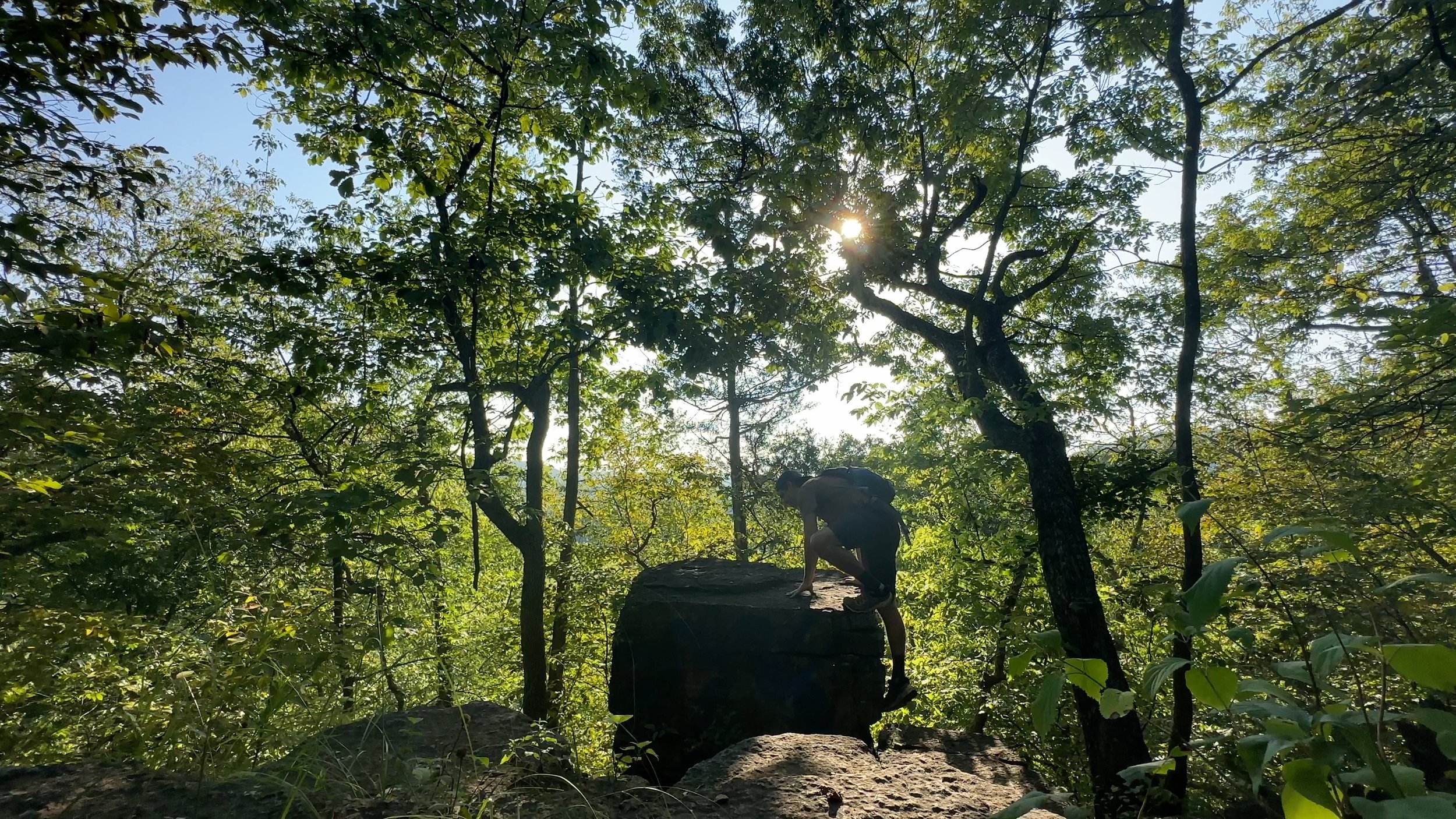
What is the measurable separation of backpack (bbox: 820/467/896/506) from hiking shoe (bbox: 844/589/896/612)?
35.6 inches

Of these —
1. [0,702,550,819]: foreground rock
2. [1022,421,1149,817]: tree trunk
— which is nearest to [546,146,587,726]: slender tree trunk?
[0,702,550,819]: foreground rock

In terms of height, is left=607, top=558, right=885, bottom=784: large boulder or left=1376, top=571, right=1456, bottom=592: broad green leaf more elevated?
left=1376, top=571, right=1456, bottom=592: broad green leaf

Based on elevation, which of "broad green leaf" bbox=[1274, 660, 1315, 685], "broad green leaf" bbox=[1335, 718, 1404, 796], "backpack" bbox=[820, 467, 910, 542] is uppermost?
"backpack" bbox=[820, 467, 910, 542]

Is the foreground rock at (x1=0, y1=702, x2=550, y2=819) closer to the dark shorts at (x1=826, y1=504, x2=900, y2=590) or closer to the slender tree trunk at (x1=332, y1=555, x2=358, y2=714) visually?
the slender tree trunk at (x1=332, y1=555, x2=358, y2=714)

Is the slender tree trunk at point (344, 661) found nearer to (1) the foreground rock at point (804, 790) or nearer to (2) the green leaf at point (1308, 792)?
(1) the foreground rock at point (804, 790)

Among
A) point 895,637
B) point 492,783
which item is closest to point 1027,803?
point 492,783

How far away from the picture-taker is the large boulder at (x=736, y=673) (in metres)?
5.76

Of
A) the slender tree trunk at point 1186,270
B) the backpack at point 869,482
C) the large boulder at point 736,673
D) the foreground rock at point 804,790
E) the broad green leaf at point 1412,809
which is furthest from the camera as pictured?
the backpack at point 869,482

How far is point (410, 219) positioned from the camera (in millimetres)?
6301

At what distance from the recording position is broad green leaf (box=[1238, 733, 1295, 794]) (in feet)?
2.60

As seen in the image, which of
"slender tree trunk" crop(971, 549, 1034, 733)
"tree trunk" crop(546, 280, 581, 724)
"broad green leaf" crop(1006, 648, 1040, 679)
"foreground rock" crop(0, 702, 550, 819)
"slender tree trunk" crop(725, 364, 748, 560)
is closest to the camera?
"broad green leaf" crop(1006, 648, 1040, 679)

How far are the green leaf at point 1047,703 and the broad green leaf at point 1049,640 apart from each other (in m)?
0.07

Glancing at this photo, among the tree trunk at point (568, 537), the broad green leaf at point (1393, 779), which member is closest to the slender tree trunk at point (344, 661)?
the broad green leaf at point (1393, 779)

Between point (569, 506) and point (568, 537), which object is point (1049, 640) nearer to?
point (568, 537)
